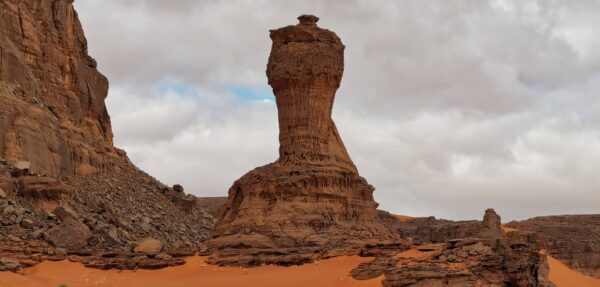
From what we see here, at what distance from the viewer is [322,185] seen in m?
33.7

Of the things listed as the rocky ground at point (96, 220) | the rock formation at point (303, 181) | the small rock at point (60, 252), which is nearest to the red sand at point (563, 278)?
the rock formation at point (303, 181)

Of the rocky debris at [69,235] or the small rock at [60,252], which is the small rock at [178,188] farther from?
the small rock at [60,252]

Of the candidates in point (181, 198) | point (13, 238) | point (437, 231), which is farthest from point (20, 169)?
point (437, 231)

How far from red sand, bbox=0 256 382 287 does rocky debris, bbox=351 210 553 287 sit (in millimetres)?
835

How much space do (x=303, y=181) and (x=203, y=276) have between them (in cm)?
580

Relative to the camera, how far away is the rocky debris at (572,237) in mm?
58312

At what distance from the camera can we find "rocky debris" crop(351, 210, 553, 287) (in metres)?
25.6

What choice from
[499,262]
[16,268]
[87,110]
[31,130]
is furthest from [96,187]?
[499,262]

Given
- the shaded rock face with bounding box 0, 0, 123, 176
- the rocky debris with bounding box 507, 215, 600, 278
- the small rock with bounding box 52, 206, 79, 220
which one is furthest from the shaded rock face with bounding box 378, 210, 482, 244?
the small rock with bounding box 52, 206, 79, 220

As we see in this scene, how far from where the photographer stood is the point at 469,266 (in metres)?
26.1

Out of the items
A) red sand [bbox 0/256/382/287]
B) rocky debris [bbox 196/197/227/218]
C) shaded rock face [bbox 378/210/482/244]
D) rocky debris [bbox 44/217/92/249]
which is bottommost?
red sand [bbox 0/256/382/287]

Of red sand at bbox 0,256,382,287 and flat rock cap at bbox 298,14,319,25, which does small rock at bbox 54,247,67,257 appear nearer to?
red sand at bbox 0,256,382,287

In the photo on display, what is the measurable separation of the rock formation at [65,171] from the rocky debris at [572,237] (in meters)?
20.1

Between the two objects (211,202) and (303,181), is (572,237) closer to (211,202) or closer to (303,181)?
(211,202)
